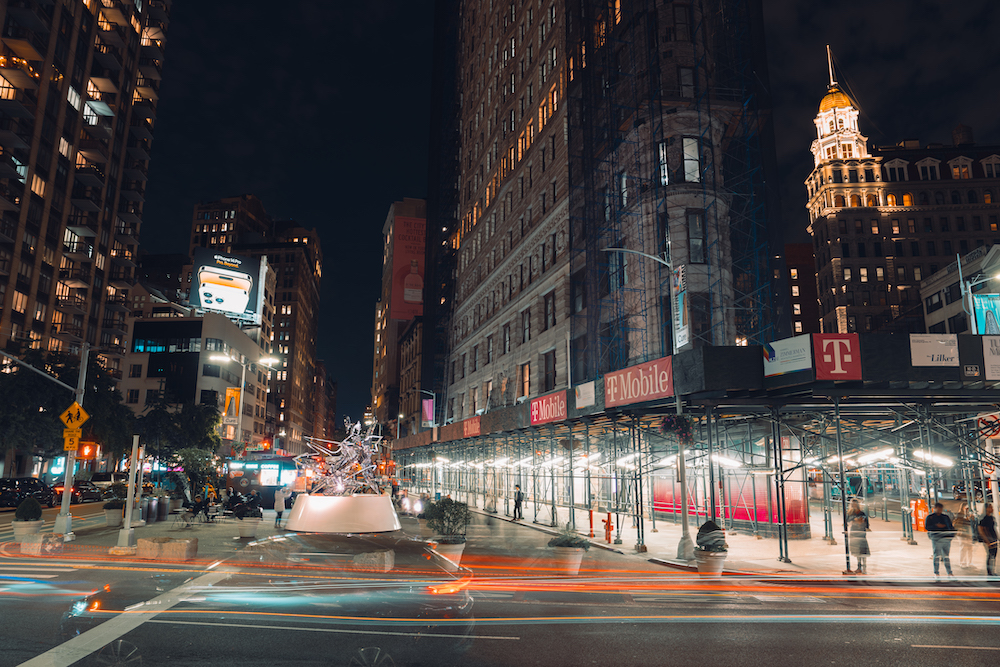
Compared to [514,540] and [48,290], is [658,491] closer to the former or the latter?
[514,540]

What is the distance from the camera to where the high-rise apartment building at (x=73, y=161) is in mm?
62094

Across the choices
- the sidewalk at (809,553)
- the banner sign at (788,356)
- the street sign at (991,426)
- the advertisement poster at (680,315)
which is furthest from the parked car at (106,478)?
the street sign at (991,426)

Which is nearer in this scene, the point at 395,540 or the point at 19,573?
the point at 395,540

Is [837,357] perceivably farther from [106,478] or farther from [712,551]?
[106,478]

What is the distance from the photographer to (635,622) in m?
11.4

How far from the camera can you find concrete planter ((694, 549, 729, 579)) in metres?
16.7

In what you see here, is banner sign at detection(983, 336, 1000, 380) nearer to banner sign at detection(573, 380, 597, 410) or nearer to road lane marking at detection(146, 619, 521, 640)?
banner sign at detection(573, 380, 597, 410)

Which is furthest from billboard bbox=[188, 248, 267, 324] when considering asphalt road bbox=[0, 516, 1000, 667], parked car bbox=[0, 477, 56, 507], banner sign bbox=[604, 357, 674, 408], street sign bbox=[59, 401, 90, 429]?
banner sign bbox=[604, 357, 674, 408]

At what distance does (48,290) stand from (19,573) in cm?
6382

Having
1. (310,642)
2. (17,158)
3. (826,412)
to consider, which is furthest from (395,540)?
(17,158)

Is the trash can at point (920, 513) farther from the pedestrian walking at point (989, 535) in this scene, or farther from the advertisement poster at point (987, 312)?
the advertisement poster at point (987, 312)

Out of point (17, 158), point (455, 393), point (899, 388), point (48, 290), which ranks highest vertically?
point (17, 158)

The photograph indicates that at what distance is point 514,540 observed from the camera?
2536cm

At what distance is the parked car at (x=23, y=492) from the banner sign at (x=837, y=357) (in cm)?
4203
